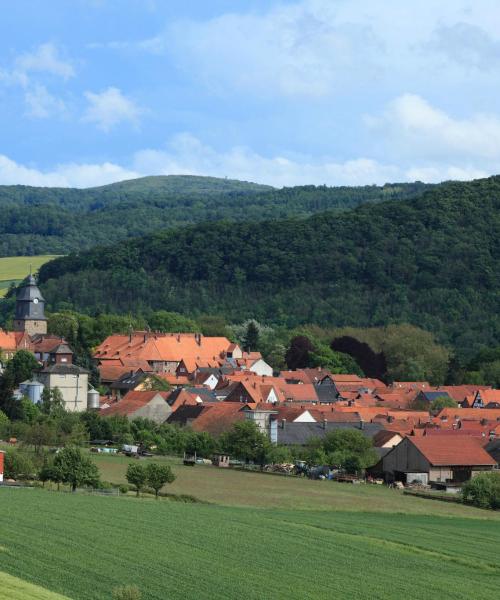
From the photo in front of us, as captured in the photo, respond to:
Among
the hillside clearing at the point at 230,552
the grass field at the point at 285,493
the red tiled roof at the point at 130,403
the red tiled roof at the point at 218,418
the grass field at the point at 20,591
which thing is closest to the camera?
the grass field at the point at 20,591

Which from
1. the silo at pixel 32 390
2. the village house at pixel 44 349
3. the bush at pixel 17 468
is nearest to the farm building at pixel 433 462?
the bush at pixel 17 468

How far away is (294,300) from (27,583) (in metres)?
138

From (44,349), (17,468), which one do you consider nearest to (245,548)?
(17,468)

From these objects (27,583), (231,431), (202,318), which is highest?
(202,318)

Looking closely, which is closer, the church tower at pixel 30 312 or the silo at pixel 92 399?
the silo at pixel 92 399

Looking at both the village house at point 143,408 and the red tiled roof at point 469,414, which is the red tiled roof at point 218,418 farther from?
the red tiled roof at point 469,414

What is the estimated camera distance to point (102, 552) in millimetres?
34188

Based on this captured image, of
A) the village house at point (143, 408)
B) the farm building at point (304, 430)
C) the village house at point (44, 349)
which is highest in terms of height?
the village house at point (44, 349)

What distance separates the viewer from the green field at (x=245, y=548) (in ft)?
103

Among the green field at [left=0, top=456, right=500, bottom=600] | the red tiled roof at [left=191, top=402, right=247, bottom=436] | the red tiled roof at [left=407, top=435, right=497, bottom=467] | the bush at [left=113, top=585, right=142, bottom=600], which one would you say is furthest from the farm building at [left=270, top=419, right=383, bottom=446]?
the bush at [left=113, top=585, right=142, bottom=600]

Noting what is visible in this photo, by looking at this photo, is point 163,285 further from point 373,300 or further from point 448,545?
point 448,545

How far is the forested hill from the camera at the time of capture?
159875 mm

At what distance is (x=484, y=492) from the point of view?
188ft

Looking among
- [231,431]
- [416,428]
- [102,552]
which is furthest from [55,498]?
[416,428]
